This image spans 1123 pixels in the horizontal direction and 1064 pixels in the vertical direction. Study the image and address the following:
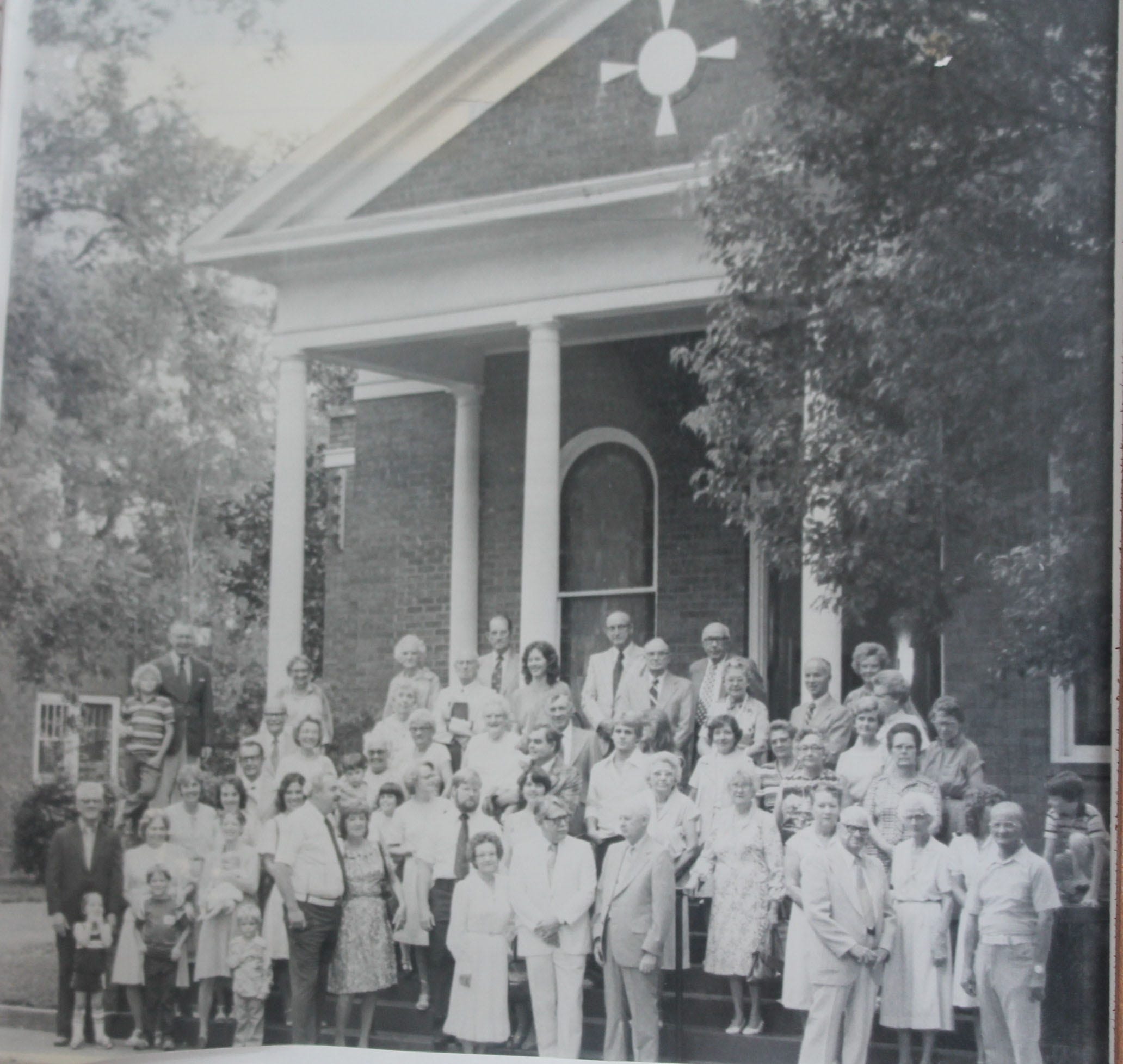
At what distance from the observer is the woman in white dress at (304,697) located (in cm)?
655

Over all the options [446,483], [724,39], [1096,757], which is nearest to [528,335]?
[446,483]

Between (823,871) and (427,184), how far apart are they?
3.06 m

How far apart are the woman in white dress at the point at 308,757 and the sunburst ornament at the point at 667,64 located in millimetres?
2625

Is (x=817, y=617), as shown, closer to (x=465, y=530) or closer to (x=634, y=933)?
(x=634, y=933)

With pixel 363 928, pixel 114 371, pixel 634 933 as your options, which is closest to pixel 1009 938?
pixel 634 933

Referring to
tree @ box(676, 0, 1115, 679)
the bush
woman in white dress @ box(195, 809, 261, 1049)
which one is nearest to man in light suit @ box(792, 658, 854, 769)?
tree @ box(676, 0, 1115, 679)

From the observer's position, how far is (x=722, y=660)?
6.11m

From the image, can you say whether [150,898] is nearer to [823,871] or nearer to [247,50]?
[823,871]

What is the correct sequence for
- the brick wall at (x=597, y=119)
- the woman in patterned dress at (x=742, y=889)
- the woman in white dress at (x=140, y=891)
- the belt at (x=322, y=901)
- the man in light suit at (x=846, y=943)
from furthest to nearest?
1. the woman in white dress at (x=140, y=891)
2. the belt at (x=322, y=901)
3. the brick wall at (x=597, y=119)
4. the woman in patterned dress at (x=742, y=889)
5. the man in light suit at (x=846, y=943)

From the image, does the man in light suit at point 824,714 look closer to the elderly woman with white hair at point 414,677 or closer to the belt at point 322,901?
the elderly woman with white hair at point 414,677

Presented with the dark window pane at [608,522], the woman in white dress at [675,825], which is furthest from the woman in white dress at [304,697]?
the woman in white dress at [675,825]

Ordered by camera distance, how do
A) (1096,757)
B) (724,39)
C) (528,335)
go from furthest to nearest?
(528,335) < (724,39) < (1096,757)

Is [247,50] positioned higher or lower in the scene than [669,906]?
higher

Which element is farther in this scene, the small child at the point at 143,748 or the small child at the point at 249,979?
the small child at the point at 143,748
